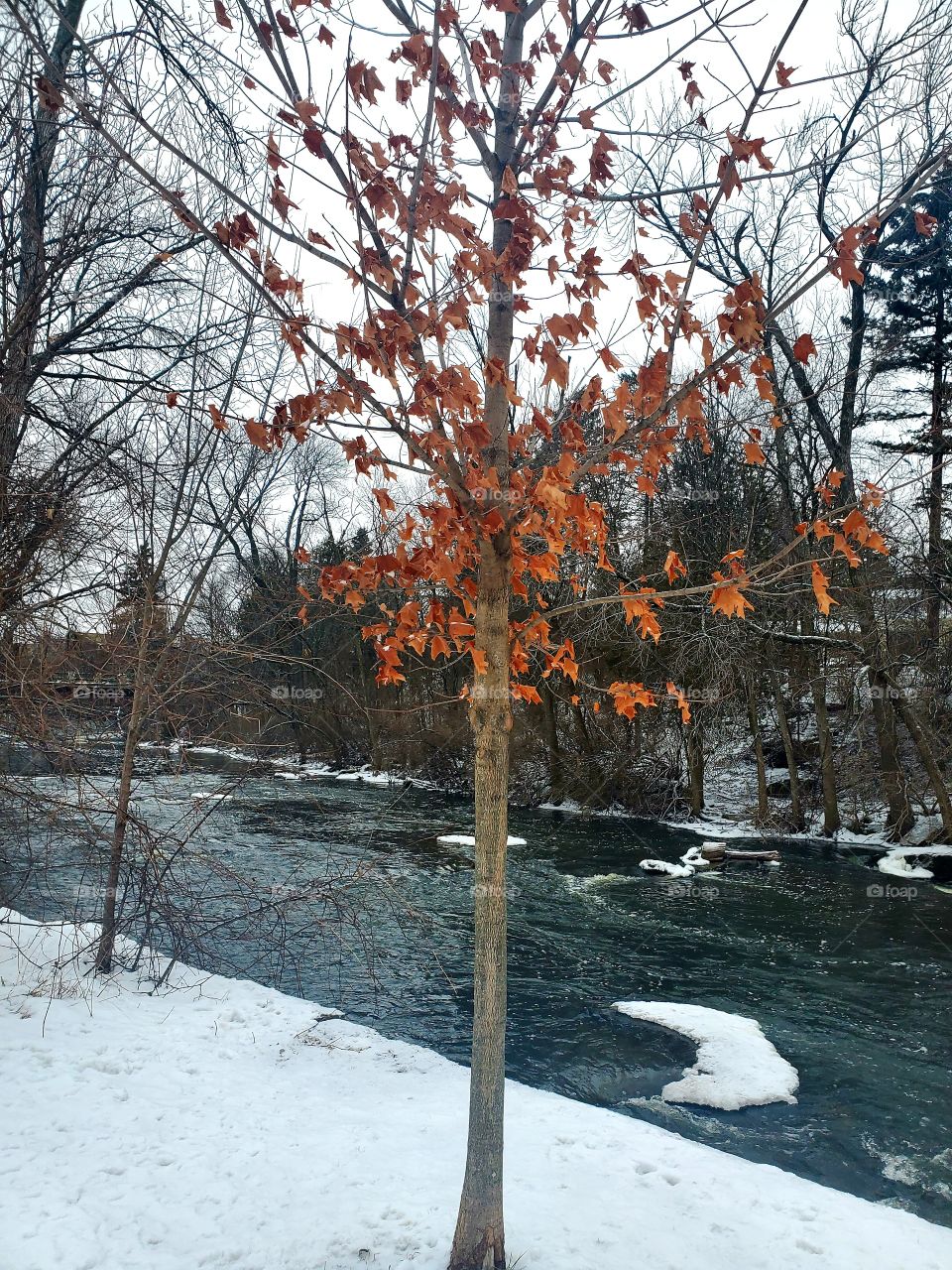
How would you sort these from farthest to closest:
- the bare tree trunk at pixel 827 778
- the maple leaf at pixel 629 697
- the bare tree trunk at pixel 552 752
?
the bare tree trunk at pixel 552 752, the bare tree trunk at pixel 827 778, the maple leaf at pixel 629 697

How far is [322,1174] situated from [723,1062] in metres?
3.98

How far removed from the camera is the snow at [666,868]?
15.0 metres

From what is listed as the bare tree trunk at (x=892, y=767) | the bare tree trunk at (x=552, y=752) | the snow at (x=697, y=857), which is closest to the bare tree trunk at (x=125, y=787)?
the snow at (x=697, y=857)

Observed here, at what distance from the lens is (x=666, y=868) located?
1503cm

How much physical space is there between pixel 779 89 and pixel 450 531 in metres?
2.14

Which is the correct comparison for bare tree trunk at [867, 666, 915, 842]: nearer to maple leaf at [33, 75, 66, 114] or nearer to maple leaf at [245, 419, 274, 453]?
maple leaf at [245, 419, 274, 453]

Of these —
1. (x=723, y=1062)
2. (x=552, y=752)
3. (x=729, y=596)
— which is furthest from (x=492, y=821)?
(x=552, y=752)

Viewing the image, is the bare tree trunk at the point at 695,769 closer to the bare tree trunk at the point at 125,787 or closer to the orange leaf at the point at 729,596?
the bare tree trunk at the point at 125,787

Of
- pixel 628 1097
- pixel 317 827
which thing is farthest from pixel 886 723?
pixel 628 1097

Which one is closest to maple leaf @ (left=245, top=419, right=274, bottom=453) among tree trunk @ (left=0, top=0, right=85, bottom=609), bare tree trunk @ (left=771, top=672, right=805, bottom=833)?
tree trunk @ (left=0, top=0, right=85, bottom=609)

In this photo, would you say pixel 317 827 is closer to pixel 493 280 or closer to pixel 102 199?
pixel 102 199

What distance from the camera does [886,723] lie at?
16.9 m

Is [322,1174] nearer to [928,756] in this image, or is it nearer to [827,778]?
[928,756]

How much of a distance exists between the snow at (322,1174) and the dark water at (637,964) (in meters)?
0.89
